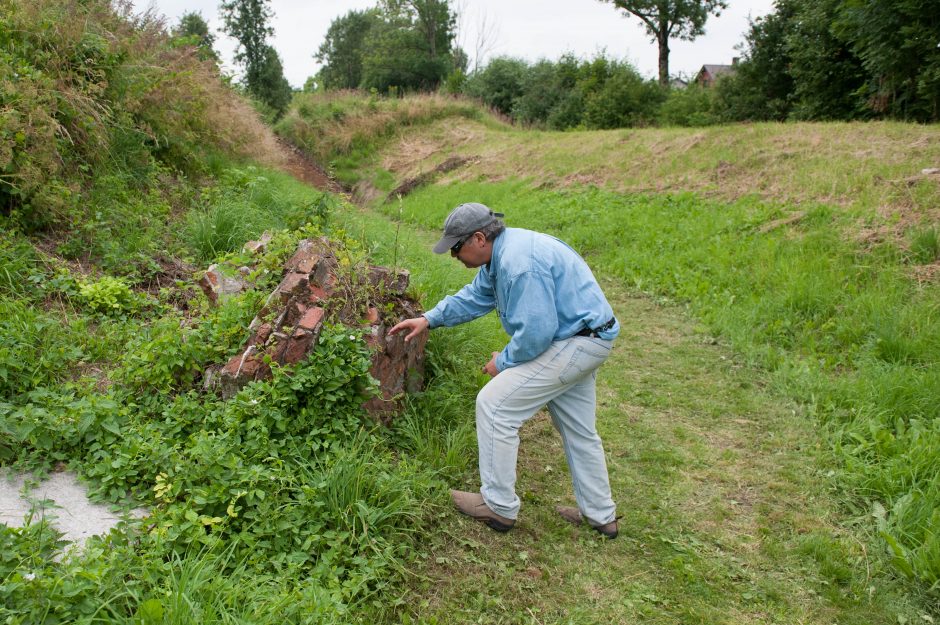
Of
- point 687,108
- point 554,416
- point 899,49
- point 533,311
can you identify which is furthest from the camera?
point 687,108

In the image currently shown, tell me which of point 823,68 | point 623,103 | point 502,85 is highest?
point 502,85

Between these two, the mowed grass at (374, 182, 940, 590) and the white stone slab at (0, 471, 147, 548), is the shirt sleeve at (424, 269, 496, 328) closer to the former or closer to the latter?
the white stone slab at (0, 471, 147, 548)

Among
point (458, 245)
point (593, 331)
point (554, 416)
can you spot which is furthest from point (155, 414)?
point (593, 331)

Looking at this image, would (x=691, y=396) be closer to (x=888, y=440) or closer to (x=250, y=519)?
(x=888, y=440)

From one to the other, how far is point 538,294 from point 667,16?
119ft

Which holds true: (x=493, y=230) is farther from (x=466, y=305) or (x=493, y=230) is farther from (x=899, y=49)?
(x=899, y=49)

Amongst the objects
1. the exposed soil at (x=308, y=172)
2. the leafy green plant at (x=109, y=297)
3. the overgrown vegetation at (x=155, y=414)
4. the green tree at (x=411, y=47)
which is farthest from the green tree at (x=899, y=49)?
the green tree at (x=411, y=47)

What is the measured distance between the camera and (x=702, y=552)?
347 cm

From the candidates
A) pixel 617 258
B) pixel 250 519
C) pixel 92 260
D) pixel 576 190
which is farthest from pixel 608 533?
pixel 576 190

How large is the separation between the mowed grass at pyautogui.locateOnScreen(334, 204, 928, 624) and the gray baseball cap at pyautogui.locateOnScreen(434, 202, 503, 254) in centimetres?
141

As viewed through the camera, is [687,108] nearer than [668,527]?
No

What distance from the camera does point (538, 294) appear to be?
3027 mm

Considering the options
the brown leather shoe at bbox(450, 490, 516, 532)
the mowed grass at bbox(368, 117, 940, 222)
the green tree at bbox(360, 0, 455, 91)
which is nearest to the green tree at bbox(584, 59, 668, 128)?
the mowed grass at bbox(368, 117, 940, 222)

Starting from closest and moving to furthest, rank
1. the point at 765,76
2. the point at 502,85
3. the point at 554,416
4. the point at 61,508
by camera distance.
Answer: the point at 61,508
the point at 554,416
the point at 765,76
the point at 502,85
